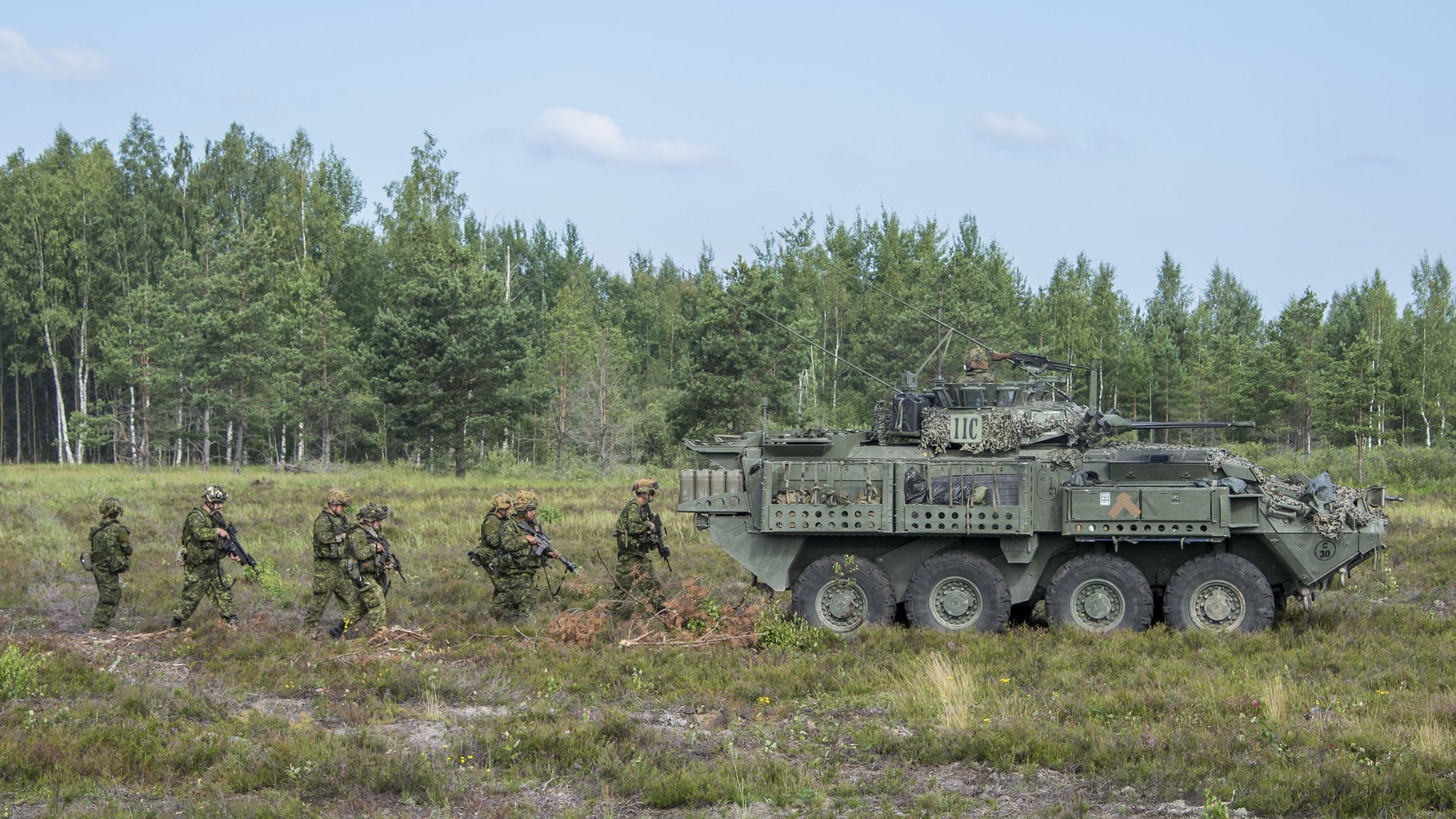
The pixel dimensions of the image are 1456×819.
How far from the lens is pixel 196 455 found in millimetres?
50656

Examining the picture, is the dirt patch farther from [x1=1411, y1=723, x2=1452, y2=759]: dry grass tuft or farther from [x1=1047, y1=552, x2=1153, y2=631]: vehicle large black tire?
[x1=1411, y1=723, x2=1452, y2=759]: dry grass tuft

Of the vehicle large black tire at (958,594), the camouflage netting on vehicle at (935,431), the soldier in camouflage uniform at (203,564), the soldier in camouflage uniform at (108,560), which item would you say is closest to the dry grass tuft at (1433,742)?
the vehicle large black tire at (958,594)

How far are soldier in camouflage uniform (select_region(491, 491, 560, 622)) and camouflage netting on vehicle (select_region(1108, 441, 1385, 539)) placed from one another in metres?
6.69

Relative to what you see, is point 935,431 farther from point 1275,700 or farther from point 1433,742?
point 1433,742

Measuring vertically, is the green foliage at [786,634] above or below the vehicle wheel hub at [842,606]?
below

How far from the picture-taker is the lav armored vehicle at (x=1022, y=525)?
1223 centimetres

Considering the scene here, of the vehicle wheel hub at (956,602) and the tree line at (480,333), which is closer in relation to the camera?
the vehicle wheel hub at (956,602)

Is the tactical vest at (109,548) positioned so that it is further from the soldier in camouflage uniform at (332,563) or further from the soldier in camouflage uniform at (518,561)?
the soldier in camouflage uniform at (518,561)

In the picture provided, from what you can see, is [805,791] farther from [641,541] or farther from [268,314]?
[268,314]

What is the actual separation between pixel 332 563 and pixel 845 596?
16.7 feet

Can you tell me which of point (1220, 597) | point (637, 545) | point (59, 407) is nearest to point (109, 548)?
point (637, 545)

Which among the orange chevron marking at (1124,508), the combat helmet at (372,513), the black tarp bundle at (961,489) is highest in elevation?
the black tarp bundle at (961,489)

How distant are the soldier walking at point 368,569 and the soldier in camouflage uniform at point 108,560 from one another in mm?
2600

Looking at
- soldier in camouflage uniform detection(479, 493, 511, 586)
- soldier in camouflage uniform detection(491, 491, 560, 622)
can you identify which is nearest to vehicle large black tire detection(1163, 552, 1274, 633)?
soldier in camouflage uniform detection(491, 491, 560, 622)
